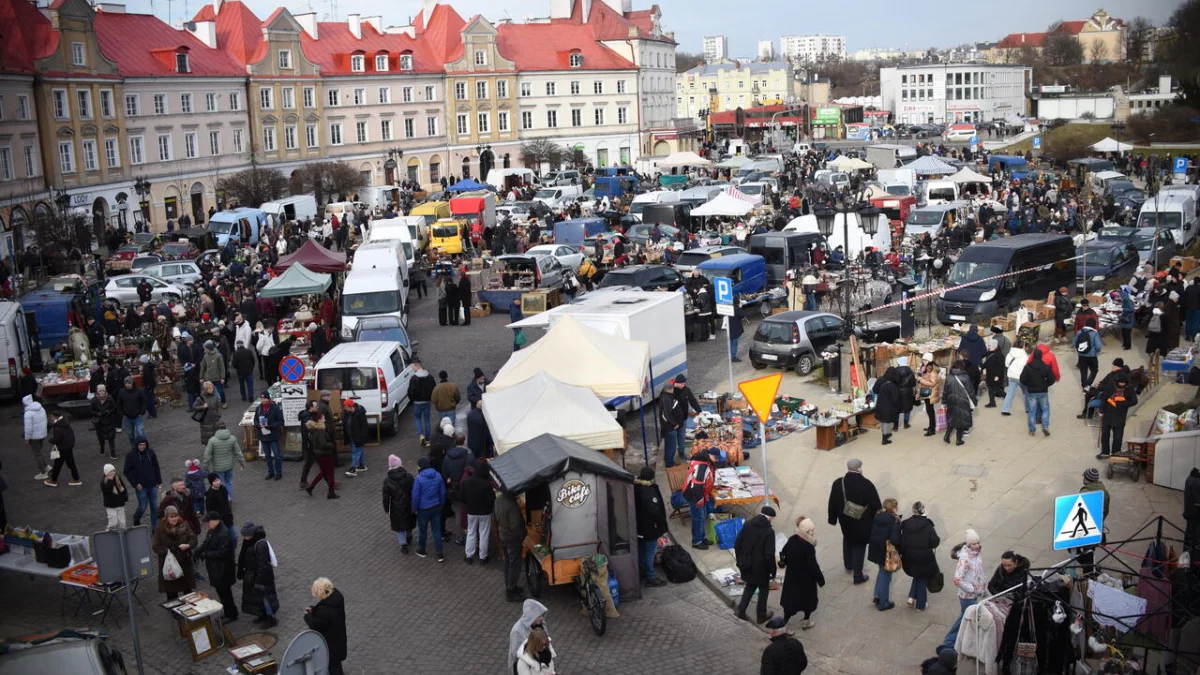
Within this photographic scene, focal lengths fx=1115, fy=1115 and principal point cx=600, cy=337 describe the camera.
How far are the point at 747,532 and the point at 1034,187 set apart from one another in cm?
4198

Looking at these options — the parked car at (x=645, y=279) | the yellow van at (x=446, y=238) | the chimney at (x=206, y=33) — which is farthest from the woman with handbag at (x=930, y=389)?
the chimney at (x=206, y=33)

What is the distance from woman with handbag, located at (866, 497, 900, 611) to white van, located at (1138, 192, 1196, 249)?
25.9m

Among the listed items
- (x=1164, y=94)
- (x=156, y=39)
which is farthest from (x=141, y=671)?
(x=1164, y=94)

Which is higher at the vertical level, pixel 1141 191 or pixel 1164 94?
pixel 1164 94

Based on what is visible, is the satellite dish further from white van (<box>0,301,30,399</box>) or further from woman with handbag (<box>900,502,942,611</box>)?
white van (<box>0,301,30,399</box>)

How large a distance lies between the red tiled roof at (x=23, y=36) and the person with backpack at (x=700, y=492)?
35736 millimetres

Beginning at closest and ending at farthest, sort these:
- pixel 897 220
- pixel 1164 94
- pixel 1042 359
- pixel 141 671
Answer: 1. pixel 141 671
2. pixel 1042 359
3. pixel 897 220
4. pixel 1164 94

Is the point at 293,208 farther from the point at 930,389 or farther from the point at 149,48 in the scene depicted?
the point at 930,389

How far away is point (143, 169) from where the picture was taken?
51562 millimetres

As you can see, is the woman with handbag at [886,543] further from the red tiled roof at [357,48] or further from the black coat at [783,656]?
the red tiled roof at [357,48]

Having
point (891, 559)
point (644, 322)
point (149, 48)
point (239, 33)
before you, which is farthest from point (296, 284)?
point (239, 33)

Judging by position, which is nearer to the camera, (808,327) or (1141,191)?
(808,327)

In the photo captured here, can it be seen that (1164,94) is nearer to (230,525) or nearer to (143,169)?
(143,169)

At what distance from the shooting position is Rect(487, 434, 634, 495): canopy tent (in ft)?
40.4
